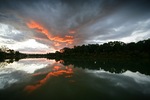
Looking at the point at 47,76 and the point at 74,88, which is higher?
the point at 47,76

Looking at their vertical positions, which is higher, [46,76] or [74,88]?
[46,76]

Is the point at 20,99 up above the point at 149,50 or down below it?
below

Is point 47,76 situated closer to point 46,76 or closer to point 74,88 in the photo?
point 46,76

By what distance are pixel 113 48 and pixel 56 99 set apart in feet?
318

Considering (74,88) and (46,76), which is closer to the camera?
(74,88)

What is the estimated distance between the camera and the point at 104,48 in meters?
108

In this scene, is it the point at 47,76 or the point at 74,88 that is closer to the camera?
the point at 74,88

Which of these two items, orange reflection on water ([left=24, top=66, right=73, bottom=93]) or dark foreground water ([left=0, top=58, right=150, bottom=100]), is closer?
dark foreground water ([left=0, top=58, right=150, bottom=100])

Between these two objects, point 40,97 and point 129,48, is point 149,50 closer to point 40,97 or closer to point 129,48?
point 129,48

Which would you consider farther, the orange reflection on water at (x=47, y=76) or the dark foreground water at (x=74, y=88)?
the orange reflection on water at (x=47, y=76)

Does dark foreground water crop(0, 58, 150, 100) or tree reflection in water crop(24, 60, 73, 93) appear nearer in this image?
dark foreground water crop(0, 58, 150, 100)

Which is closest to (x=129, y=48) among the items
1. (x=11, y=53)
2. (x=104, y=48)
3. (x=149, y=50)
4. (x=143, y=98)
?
(x=149, y=50)

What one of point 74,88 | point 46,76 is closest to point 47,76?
point 46,76

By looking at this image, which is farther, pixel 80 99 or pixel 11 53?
pixel 11 53
